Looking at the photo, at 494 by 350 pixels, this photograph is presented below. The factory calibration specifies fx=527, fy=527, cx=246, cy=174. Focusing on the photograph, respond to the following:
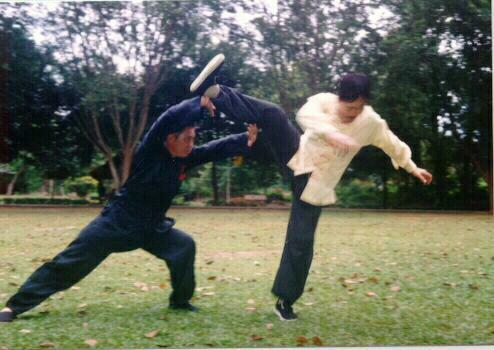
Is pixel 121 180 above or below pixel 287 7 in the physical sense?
below

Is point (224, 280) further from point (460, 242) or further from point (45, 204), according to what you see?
point (460, 242)

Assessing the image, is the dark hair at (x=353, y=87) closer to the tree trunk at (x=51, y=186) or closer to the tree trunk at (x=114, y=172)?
the tree trunk at (x=114, y=172)

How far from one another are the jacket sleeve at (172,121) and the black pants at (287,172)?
18 cm

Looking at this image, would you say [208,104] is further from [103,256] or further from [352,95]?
[103,256]

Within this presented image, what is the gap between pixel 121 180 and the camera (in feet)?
13.7

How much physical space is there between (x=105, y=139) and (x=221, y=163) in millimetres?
971

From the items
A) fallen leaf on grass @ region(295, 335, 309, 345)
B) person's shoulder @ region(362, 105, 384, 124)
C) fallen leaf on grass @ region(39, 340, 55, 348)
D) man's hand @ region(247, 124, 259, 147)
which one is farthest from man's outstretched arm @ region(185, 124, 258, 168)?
fallen leaf on grass @ region(39, 340, 55, 348)

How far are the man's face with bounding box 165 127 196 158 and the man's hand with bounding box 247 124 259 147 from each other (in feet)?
1.42

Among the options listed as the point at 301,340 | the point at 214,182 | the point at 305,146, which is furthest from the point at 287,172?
the point at 301,340

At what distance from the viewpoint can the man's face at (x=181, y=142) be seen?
4.11m

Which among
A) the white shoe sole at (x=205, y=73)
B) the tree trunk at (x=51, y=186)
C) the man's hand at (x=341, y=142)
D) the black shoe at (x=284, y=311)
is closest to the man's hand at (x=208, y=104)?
the white shoe sole at (x=205, y=73)

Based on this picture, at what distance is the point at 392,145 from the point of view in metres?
4.13

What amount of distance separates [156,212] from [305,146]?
1.27 metres

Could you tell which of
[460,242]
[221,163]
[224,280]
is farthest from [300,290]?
[460,242]
